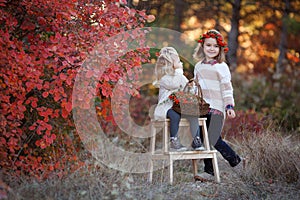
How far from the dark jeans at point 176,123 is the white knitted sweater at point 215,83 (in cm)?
35

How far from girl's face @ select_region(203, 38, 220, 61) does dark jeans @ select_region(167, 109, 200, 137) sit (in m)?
0.75

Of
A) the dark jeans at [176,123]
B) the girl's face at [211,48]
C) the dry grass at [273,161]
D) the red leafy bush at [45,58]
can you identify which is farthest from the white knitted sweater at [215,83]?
the red leafy bush at [45,58]

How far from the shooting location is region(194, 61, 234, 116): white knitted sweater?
4590 millimetres

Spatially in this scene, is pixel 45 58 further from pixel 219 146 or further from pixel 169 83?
pixel 219 146

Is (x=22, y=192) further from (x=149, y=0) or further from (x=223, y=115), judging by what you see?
Result: (x=149, y=0)

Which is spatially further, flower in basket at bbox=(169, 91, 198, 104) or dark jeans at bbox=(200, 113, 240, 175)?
dark jeans at bbox=(200, 113, 240, 175)

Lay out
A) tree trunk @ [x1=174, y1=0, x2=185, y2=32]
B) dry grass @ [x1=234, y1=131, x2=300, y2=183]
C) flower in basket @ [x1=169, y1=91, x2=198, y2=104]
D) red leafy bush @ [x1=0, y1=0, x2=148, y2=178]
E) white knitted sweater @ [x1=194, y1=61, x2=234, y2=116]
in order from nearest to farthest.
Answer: red leafy bush @ [x1=0, y1=0, x2=148, y2=178], flower in basket @ [x1=169, y1=91, x2=198, y2=104], dry grass @ [x1=234, y1=131, x2=300, y2=183], white knitted sweater @ [x1=194, y1=61, x2=234, y2=116], tree trunk @ [x1=174, y1=0, x2=185, y2=32]

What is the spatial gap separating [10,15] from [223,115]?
241 cm

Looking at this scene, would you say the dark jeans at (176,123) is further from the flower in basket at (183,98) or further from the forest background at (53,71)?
the forest background at (53,71)

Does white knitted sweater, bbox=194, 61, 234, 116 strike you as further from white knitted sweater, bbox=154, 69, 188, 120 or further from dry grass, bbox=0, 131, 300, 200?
dry grass, bbox=0, 131, 300, 200

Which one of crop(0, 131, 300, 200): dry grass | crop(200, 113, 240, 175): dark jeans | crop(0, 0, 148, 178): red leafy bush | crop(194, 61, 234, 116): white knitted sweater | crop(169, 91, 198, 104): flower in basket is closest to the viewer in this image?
crop(0, 131, 300, 200): dry grass

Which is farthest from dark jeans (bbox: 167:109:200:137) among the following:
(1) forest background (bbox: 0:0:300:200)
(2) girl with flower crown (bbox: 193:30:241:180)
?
(1) forest background (bbox: 0:0:300:200)

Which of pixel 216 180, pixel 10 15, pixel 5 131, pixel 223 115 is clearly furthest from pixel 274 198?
pixel 10 15

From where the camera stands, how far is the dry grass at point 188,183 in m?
3.48
